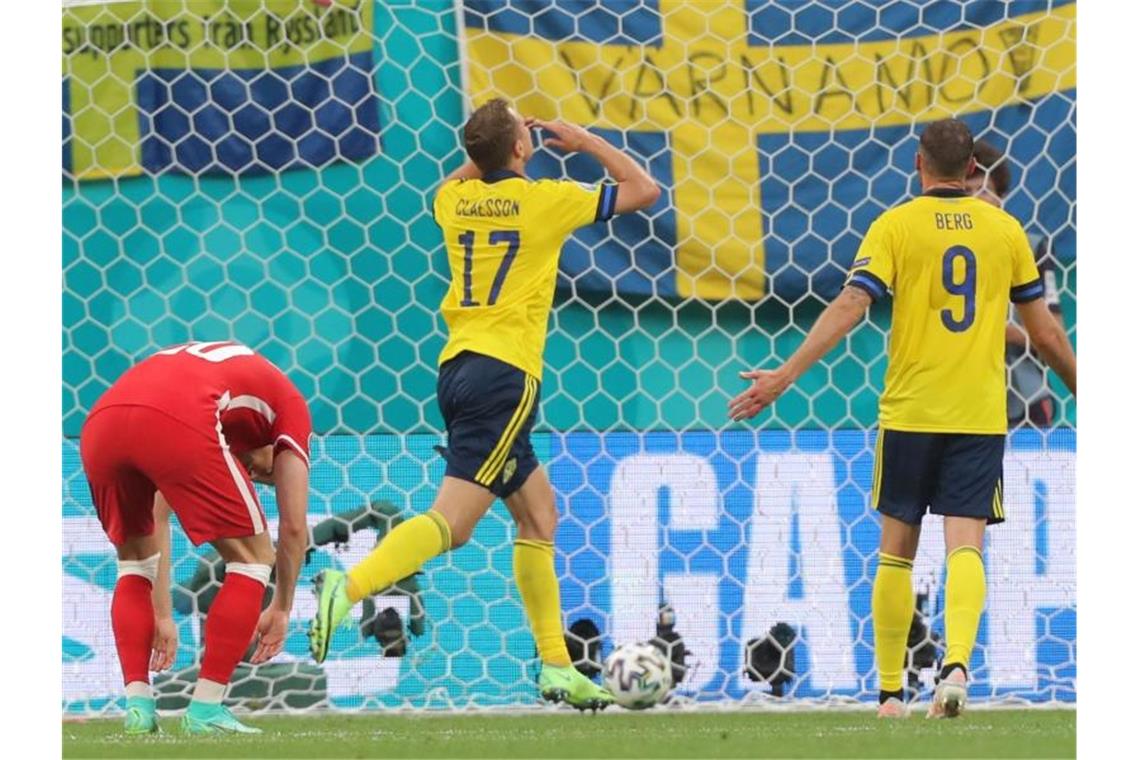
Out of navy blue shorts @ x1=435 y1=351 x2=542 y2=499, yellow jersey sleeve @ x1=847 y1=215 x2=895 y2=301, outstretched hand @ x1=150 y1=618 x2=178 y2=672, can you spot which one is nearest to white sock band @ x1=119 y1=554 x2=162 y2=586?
outstretched hand @ x1=150 y1=618 x2=178 y2=672

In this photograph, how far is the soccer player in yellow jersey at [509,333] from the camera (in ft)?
14.1

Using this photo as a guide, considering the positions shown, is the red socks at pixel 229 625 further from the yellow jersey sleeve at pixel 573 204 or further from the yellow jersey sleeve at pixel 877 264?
the yellow jersey sleeve at pixel 877 264

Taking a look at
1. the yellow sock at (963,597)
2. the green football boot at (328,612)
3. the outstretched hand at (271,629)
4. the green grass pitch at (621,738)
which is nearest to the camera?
the green grass pitch at (621,738)

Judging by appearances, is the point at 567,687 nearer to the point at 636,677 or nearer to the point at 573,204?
the point at 636,677

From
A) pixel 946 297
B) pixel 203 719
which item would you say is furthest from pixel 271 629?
pixel 946 297

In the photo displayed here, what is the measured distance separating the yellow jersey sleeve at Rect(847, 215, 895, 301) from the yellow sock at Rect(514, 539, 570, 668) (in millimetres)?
976

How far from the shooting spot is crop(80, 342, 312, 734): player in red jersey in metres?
3.97

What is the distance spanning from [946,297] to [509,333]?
103cm

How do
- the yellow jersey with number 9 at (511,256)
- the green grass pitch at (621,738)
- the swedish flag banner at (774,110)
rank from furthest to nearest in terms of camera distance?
1. the swedish flag banner at (774,110)
2. the yellow jersey with number 9 at (511,256)
3. the green grass pitch at (621,738)

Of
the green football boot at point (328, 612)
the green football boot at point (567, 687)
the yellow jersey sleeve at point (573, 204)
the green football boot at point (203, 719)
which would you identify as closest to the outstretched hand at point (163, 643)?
the green football boot at point (203, 719)

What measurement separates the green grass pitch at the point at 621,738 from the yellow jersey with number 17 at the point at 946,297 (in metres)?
0.73

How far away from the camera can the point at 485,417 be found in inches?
169

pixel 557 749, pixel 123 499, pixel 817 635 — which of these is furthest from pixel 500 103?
pixel 817 635

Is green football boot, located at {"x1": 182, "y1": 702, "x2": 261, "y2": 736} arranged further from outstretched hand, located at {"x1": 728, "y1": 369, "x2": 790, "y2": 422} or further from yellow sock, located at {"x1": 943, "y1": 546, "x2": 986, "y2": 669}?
yellow sock, located at {"x1": 943, "y1": 546, "x2": 986, "y2": 669}
